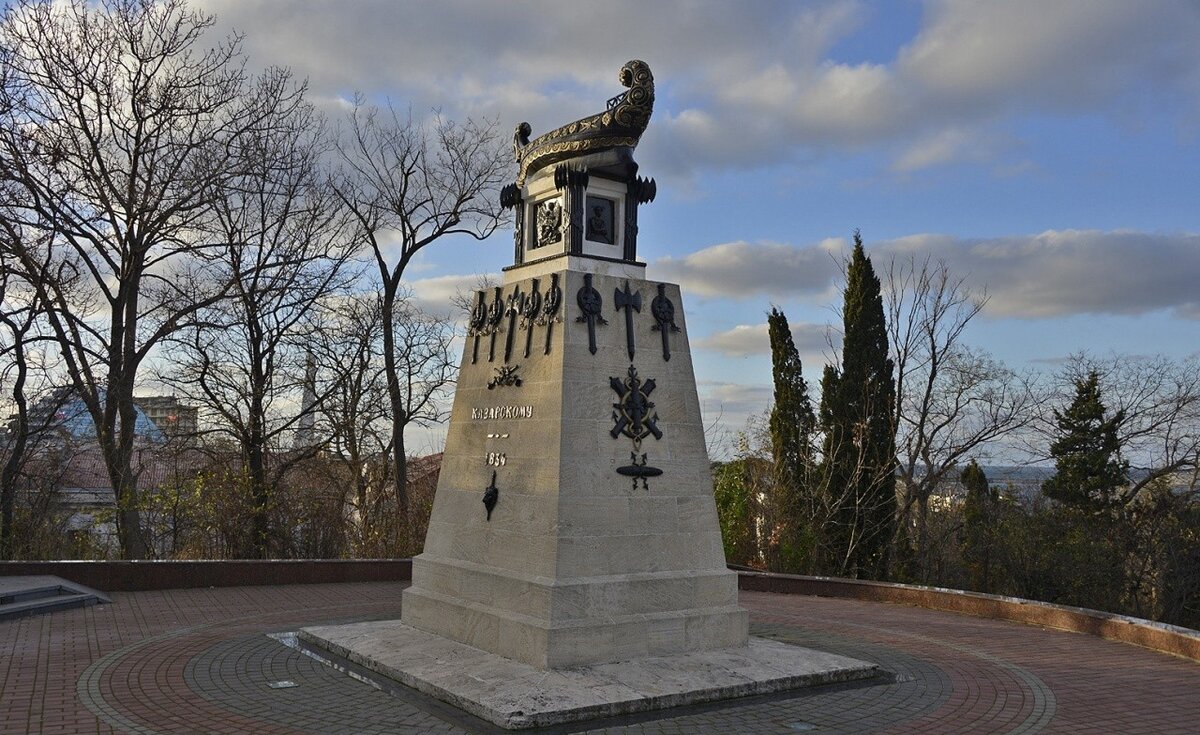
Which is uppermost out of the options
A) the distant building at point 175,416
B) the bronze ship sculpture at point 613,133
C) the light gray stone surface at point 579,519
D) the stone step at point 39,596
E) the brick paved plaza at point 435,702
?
the bronze ship sculpture at point 613,133

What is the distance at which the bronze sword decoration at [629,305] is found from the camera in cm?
993

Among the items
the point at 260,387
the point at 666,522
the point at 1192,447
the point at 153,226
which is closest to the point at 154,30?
the point at 153,226

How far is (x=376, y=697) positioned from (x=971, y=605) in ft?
31.9

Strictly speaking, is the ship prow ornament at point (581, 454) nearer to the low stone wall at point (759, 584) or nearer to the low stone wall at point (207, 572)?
the low stone wall at point (759, 584)

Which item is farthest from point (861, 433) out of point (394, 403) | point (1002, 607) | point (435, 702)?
point (435, 702)

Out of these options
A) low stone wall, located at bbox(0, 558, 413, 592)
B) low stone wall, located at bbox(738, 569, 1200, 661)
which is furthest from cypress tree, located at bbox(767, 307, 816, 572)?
low stone wall, located at bbox(0, 558, 413, 592)

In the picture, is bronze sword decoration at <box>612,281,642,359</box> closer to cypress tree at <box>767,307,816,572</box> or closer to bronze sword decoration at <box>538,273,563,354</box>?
bronze sword decoration at <box>538,273,563,354</box>

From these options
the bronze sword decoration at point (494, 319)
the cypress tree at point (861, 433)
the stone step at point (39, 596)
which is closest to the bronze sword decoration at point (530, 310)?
the bronze sword decoration at point (494, 319)

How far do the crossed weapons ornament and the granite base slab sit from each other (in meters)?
1.89

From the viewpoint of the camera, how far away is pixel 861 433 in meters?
20.1

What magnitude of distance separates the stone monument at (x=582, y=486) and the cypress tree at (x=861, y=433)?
400 inches

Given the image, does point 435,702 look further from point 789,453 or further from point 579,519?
point 789,453

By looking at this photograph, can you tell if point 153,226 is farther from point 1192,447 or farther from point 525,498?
point 1192,447

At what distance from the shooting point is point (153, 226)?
58.6 ft
